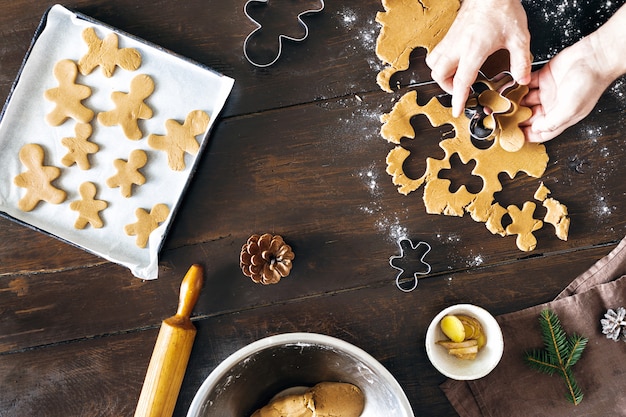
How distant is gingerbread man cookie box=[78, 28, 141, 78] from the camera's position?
3.31ft

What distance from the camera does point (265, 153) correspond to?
→ 3.39 ft

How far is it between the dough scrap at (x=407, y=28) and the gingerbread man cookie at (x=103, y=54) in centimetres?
48

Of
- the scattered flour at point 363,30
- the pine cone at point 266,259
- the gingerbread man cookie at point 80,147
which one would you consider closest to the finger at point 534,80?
the scattered flour at point 363,30

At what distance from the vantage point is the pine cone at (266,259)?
3.25ft

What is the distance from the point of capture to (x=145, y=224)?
1013mm

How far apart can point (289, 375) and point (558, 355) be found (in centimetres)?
51

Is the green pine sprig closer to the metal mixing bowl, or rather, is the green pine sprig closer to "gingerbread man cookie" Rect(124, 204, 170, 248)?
the metal mixing bowl

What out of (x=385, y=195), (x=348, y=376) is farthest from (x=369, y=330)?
(x=385, y=195)

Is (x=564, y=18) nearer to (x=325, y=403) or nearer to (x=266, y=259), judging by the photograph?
(x=266, y=259)

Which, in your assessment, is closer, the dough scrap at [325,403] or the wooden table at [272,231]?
the dough scrap at [325,403]

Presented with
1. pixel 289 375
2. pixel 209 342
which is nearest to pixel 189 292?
pixel 209 342

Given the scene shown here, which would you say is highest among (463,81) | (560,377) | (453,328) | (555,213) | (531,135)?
(463,81)

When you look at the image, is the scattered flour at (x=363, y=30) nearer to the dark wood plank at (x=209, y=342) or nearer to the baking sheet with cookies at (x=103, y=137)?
the baking sheet with cookies at (x=103, y=137)

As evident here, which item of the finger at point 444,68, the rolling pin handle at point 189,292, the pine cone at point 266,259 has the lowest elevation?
the rolling pin handle at point 189,292
